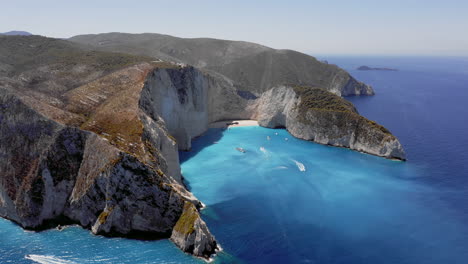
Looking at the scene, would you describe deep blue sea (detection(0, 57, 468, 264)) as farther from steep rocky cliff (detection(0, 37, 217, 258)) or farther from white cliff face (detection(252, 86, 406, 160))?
white cliff face (detection(252, 86, 406, 160))

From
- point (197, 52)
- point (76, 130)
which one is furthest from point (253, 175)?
point (197, 52)

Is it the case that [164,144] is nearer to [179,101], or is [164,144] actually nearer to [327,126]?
[179,101]

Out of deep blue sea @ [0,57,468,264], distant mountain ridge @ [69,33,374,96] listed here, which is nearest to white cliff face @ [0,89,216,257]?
deep blue sea @ [0,57,468,264]

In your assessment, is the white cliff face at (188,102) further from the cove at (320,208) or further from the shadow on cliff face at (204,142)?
the cove at (320,208)

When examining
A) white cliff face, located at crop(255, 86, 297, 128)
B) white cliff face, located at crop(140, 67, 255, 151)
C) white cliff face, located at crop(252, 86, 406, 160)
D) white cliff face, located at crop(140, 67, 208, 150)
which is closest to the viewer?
white cliff face, located at crop(140, 67, 208, 150)

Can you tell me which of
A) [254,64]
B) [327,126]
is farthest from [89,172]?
[254,64]

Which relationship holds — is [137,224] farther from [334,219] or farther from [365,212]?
[365,212]
